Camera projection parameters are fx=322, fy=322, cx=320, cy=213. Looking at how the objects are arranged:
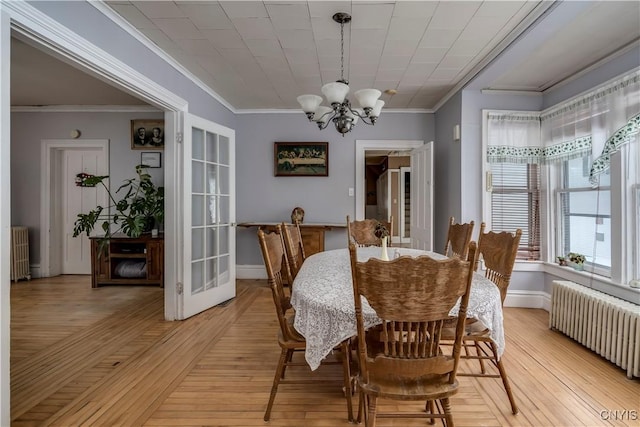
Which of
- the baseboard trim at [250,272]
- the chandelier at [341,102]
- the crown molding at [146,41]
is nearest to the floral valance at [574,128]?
the chandelier at [341,102]

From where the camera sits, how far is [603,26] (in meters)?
2.32

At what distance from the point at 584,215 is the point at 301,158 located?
3310mm

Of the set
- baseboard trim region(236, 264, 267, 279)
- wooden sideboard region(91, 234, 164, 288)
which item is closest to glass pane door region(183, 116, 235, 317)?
baseboard trim region(236, 264, 267, 279)

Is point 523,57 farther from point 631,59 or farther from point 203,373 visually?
point 203,373

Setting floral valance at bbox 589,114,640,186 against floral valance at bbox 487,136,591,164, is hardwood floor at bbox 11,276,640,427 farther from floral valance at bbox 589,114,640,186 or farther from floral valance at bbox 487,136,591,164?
floral valance at bbox 487,136,591,164

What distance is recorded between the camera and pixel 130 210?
4.46 metres

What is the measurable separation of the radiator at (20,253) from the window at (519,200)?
6.29 metres

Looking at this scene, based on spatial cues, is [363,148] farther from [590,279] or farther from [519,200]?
[590,279]

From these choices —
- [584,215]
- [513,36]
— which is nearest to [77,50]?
[513,36]

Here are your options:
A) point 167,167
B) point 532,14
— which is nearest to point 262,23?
point 167,167

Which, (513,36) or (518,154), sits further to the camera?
(518,154)

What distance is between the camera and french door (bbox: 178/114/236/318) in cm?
326

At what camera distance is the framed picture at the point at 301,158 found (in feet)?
15.2

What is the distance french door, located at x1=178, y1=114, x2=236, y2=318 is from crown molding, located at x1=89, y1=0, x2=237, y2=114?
1.51 feet
